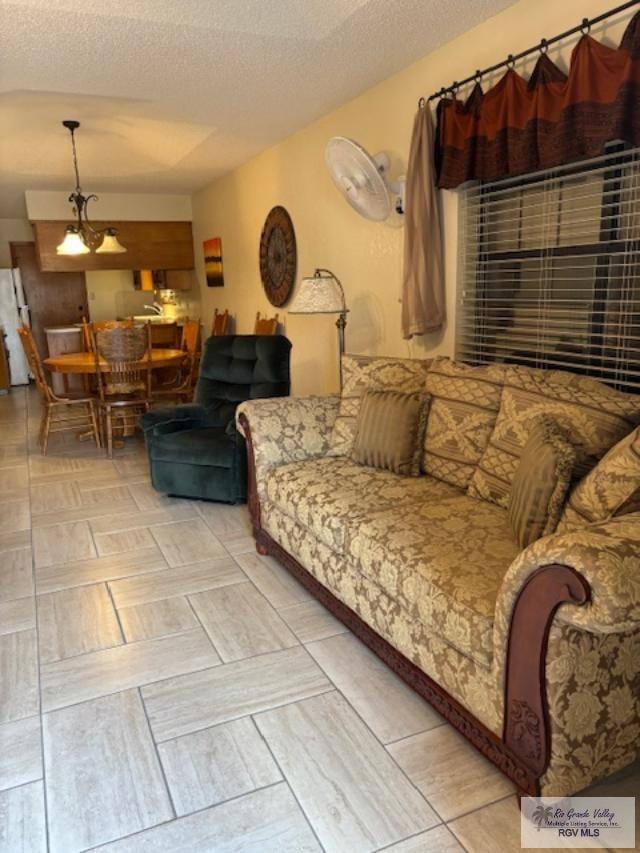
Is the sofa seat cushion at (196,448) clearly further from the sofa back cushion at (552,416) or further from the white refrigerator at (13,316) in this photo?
the white refrigerator at (13,316)

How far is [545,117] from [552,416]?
122cm

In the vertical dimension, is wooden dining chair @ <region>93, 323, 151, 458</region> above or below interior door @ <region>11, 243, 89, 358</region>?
below

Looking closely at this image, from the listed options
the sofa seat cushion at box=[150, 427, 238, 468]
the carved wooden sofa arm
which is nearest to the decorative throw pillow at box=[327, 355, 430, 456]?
the sofa seat cushion at box=[150, 427, 238, 468]

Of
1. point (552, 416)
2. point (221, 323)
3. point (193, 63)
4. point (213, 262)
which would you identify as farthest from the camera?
point (213, 262)

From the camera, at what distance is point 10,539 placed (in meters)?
3.27

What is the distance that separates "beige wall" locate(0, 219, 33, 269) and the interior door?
0.61 feet

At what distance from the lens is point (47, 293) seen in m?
8.81

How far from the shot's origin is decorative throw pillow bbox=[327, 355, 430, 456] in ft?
9.39

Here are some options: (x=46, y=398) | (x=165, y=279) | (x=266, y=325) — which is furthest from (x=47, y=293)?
(x=266, y=325)

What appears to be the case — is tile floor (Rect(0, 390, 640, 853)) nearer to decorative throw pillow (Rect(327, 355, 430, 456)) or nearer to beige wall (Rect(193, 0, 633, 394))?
decorative throw pillow (Rect(327, 355, 430, 456))

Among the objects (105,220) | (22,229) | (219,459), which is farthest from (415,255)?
(22,229)

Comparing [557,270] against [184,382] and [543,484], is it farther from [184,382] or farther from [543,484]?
[184,382]

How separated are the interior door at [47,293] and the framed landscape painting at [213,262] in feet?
9.54

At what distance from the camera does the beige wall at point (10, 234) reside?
28.9 feet
